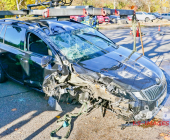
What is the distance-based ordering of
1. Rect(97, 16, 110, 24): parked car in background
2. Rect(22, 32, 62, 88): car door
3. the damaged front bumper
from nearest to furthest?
the damaged front bumper → Rect(22, 32, 62, 88): car door → Rect(97, 16, 110, 24): parked car in background

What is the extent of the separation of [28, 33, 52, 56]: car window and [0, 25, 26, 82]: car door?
218 mm

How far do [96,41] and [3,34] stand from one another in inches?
96.5

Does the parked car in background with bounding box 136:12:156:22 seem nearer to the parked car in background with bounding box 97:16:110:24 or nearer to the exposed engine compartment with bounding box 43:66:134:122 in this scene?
the parked car in background with bounding box 97:16:110:24

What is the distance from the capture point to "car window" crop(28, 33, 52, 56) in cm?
447

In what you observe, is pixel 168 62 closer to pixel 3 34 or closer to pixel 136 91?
pixel 136 91

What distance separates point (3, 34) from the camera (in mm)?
5363

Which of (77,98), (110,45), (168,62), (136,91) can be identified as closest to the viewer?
(136,91)

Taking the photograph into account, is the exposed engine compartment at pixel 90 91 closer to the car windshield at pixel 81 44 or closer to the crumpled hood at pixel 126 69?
the crumpled hood at pixel 126 69

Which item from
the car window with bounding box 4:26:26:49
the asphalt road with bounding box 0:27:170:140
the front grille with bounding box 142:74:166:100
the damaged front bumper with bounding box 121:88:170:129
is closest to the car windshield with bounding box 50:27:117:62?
the car window with bounding box 4:26:26:49

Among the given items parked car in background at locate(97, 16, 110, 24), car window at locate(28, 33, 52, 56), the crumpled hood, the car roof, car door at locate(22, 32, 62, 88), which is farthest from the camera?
parked car in background at locate(97, 16, 110, 24)

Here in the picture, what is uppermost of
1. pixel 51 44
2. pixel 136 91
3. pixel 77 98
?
pixel 51 44

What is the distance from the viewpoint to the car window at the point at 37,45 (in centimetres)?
447

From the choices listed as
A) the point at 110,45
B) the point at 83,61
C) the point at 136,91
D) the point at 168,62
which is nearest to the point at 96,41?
the point at 110,45

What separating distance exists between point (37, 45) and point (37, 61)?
1.45 feet
